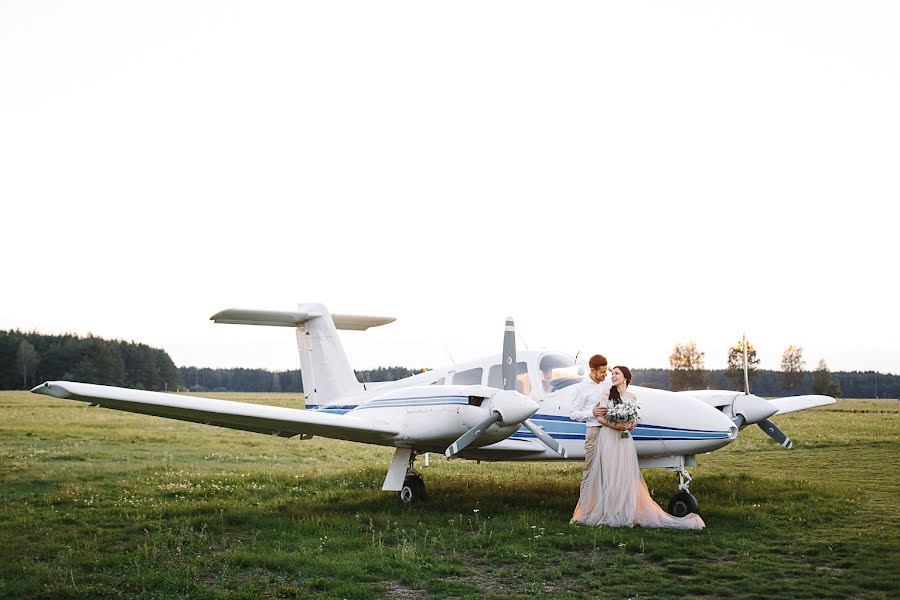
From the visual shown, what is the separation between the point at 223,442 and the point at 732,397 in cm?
2112

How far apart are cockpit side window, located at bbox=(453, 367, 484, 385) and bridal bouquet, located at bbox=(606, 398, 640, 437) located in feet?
8.55

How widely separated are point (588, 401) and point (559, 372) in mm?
1139

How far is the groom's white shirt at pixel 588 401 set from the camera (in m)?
10.9

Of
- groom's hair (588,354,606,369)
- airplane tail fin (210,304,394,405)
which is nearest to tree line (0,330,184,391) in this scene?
airplane tail fin (210,304,394,405)

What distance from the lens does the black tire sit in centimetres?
1069

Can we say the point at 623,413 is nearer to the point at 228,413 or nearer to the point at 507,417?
the point at 507,417

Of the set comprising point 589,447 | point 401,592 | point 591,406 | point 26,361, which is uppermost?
point 26,361

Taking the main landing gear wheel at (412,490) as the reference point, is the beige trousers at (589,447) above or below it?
above

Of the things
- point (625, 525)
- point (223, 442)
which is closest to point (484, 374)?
point (625, 525)

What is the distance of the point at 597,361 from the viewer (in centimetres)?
1151

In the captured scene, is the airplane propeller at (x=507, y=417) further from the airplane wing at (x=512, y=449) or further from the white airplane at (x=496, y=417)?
the airplane wing at (x=512, y=449)

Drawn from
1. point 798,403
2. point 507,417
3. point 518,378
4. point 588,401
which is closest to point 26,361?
point 518,378

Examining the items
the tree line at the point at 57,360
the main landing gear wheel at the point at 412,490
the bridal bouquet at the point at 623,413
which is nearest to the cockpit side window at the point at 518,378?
the bridal bouquet at the point at 623,413

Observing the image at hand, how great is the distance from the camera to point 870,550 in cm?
856
